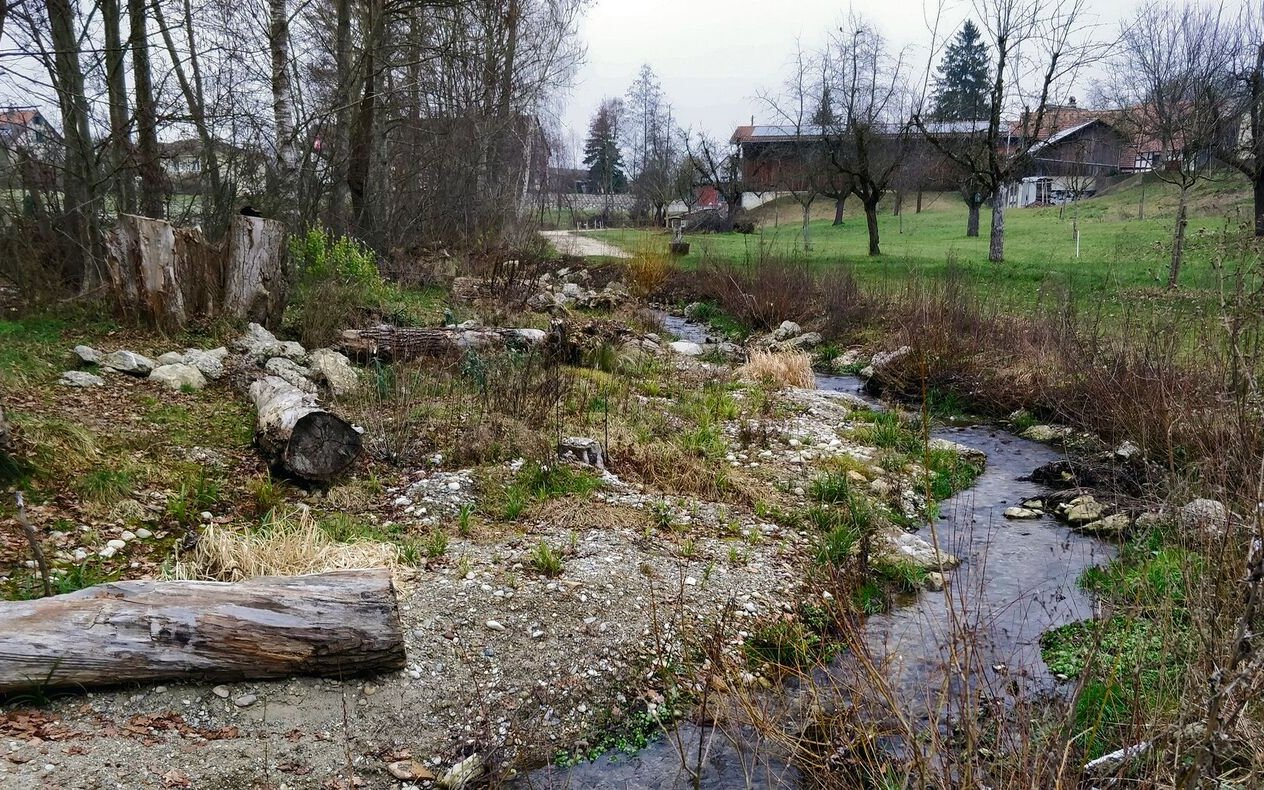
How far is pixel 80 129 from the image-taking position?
8.59 m

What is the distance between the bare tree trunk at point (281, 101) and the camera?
1136 centimetres

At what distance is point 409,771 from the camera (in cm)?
338

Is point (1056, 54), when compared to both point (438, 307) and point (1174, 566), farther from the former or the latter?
point (1174, 566)

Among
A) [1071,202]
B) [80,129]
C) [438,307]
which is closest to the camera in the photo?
[80,129]

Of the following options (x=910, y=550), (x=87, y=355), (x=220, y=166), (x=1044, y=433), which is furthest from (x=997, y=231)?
(x=87, y=355)

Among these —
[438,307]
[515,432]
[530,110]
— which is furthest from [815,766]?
[530,110]

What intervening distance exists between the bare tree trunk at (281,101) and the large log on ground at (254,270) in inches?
112

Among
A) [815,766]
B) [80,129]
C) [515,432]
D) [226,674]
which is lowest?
[815,766]

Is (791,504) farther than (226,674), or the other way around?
(791,504)

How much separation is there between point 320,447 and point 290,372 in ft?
7.21

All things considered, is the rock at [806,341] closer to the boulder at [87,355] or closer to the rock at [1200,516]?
the rock at [1200,516]

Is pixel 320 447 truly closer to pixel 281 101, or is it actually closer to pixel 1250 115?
pixel 281 101

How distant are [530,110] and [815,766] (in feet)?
84.0

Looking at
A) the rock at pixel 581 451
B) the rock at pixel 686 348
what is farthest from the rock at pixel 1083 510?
the rock at pixel 686 348
